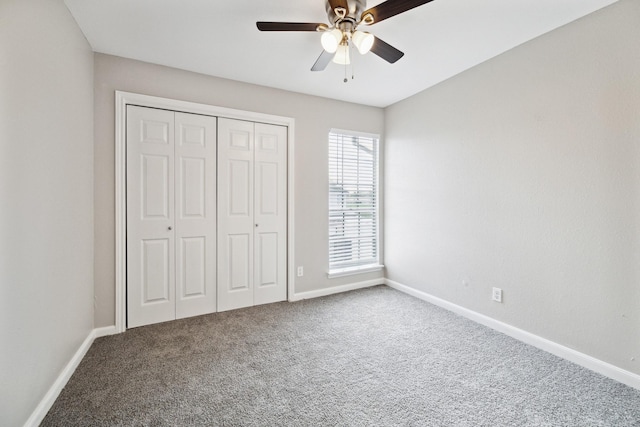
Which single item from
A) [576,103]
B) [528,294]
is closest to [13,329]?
[528,294]

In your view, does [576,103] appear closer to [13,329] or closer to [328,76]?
[328,76]

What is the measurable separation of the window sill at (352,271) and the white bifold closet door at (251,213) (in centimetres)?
65

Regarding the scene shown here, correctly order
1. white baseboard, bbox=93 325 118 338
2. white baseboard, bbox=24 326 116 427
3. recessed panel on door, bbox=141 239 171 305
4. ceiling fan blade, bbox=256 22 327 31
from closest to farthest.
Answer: white baseboard, bbox=24 326 116 427, ceiling fan blade, bbox=256 22 327 31, white baseboard, bbox=93 325 118 338, recessed panel on door, bbox=141 239 171 305

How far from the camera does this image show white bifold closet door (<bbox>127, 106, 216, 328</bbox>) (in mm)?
2648

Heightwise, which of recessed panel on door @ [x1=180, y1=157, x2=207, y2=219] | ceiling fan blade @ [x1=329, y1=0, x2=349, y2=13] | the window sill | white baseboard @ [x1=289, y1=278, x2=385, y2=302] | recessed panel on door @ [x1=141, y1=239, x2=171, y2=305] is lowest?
white baseboard @ [x1=289, y1=278, x2=385, y2=302]

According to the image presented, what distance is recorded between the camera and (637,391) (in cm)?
177

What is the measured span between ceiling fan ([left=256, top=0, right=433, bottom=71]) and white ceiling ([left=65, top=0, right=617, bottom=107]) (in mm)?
230

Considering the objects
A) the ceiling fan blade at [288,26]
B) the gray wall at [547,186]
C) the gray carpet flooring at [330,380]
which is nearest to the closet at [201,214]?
the gray carpet flooring at [330,380]

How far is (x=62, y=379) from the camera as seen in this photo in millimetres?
1794

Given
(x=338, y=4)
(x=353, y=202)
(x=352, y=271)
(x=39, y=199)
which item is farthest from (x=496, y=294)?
(x=39, y=199)

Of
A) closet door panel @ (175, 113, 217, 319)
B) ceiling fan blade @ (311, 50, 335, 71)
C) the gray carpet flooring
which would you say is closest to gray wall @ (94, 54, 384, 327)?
closet door panel @ (175, 113, 217, 319)

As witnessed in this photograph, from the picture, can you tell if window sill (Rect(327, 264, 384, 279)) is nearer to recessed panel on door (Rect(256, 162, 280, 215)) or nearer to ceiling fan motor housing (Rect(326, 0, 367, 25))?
recessed panel on door (Rect(256, 162, 280, 215))

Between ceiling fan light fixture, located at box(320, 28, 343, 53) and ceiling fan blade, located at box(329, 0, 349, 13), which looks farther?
ceiling fan light fixture, located at box(320, 28, 343, 53)

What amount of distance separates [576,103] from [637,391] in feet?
6.43
